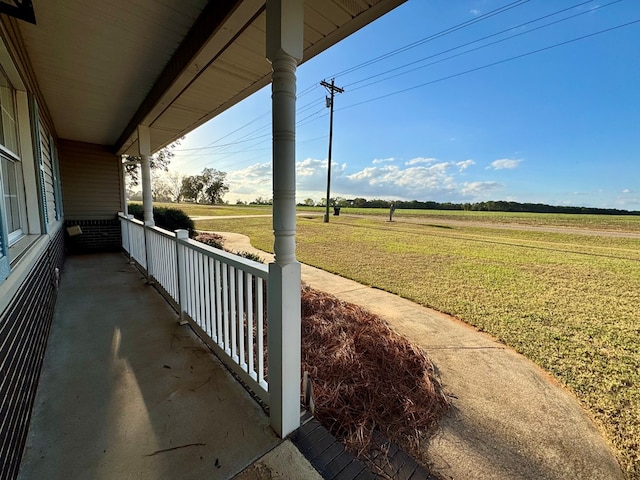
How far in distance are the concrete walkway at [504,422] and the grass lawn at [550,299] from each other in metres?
0.15

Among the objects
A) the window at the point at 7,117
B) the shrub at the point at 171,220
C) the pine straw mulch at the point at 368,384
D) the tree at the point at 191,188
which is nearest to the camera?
the pine straw mulch at the point at 368,384

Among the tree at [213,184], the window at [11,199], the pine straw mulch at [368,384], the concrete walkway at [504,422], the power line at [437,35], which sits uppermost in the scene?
the power line at [437,35]

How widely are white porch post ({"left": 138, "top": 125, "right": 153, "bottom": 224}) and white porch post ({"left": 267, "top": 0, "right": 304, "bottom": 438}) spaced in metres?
3.56

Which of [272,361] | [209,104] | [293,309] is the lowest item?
[272,361]

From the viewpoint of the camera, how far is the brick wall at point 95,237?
6504 millimetres

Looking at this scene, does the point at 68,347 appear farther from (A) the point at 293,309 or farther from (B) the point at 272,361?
(A) the point at 293,309

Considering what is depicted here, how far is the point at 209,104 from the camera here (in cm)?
343

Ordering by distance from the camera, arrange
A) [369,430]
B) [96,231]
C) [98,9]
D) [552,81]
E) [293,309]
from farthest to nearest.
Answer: [552,81]
[96,231]
[98,9]
[369,430]
[293,309]

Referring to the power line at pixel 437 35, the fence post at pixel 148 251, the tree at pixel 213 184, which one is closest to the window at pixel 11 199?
the fence post at pixel 148 251

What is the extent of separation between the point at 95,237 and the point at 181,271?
18.4 feet

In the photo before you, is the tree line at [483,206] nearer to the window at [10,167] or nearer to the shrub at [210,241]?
the shrub at [210,241]

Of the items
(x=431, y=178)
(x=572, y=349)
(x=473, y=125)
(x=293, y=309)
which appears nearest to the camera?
(x=293, y=309)

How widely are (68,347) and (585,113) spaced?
73.7ft

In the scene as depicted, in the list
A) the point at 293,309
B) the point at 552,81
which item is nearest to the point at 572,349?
the point at 293,309
